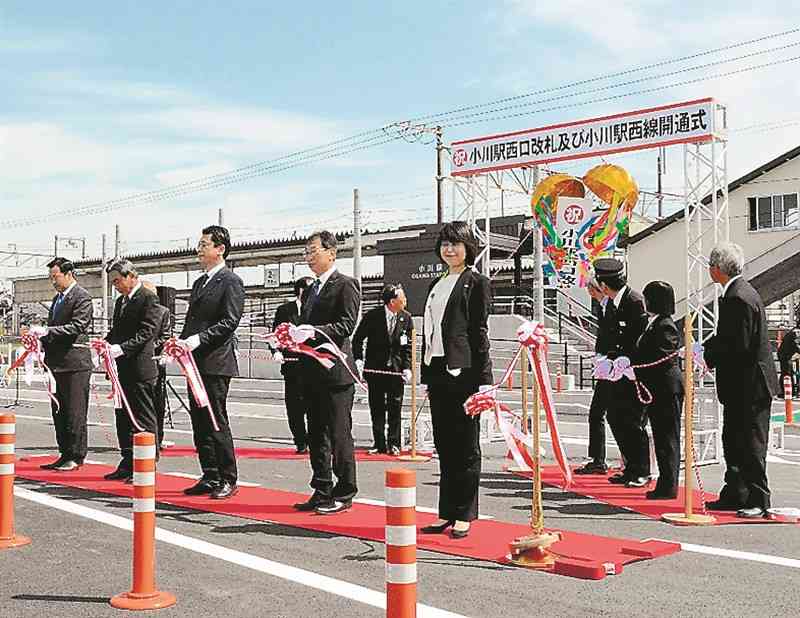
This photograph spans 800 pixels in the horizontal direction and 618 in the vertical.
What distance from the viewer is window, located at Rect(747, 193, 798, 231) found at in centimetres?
3169

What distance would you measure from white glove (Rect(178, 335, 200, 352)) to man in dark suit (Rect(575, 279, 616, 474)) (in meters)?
3.79

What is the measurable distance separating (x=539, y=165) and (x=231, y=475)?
1413cm

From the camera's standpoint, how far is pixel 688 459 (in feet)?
24.1

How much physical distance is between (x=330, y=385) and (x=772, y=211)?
92.0 ft

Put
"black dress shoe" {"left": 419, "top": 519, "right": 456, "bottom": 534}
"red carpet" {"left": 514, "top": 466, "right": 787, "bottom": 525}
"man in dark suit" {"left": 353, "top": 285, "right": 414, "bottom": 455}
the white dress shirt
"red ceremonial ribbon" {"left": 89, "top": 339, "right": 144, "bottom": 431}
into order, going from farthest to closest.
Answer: "man in dark suit" {"left": 353, "top": 285, "right": 414, "bottom": 455}
"red ceremonial ribbon" {"left": 89, "top": 339, "right": 144, "bottom": 431}
"red carpet" {"left": 514, "top": 466, "right": 787, "bottom": 525}
"black dress shoe" {"left": 419, "top": 519, "right": 456, "bottom": 534}
the white dress shirt

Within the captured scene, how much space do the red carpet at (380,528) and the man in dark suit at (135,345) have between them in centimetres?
60

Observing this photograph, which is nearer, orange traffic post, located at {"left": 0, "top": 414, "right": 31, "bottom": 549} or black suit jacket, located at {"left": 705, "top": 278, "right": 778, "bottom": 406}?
orange traffic post, located at {"left": 0, "top": 414, "right": 31, "bottom": 549}

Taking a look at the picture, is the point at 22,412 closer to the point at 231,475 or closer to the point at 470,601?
the point at 231,475

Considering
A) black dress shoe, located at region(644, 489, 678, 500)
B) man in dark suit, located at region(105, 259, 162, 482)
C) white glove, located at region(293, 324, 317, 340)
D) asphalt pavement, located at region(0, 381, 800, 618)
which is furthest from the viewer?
man in dark suit, located at region(105, 259, 162, 482)

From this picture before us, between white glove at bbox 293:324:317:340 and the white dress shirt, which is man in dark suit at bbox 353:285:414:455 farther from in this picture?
the white dress shirt

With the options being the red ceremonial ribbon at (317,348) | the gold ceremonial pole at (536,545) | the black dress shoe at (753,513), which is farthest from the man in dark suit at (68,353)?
the black dress shoe at (753,513)

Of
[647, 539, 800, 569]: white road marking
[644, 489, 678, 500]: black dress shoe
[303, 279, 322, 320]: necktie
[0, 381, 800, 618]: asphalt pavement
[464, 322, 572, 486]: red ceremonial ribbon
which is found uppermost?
[303, 279, 322, 320]: necktie

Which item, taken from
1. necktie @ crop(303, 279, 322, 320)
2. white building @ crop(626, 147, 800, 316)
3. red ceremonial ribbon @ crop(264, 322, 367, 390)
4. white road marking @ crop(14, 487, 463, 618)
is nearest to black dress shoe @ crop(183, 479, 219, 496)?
white road marking @ crop(14, 487, 463, 618)

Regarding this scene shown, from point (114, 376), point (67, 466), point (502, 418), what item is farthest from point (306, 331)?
point (67, 466)
